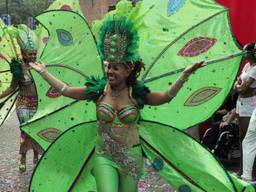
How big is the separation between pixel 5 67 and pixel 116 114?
3414 mm

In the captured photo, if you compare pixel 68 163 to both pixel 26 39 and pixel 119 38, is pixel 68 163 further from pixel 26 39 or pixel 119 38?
pixel 26 39

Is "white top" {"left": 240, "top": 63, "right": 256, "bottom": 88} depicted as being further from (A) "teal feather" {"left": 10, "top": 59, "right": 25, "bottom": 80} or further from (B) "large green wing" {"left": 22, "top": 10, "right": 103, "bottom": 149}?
(A) "teal feather" {"left": 10, "top": 59, "right": 25, "bottom": 80}

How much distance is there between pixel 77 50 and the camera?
→ 14.4 feet

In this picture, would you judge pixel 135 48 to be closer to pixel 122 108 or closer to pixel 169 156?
pixel 122 108

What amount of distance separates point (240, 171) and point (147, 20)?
290 cm

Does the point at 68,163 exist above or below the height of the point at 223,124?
above

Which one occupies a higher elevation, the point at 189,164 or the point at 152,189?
the point at 189,164

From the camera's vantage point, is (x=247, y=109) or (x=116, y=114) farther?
(x=247, y=109)

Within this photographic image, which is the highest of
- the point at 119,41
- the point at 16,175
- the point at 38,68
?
the point at 119,41

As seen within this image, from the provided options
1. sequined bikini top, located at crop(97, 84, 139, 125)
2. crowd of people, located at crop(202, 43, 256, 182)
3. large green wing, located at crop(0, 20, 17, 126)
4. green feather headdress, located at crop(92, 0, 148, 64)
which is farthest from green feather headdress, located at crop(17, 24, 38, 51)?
sequined bikini top, located at crop(97, 84, 139, 125)

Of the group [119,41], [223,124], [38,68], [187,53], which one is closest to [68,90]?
[38,68]

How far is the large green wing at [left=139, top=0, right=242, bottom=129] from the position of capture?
13.3 feet

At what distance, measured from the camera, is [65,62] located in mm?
4453

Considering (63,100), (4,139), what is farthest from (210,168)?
(4,139)
